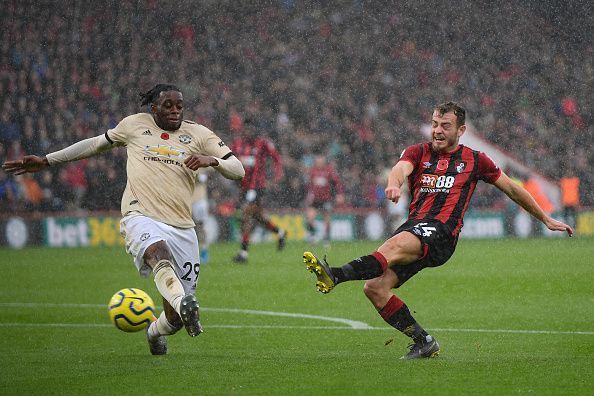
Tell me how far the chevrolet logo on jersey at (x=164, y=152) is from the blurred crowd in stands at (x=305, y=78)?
19209 millimetres

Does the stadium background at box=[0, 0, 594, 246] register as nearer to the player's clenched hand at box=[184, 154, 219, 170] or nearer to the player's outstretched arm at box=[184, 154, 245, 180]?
the player's outstretched arm at box=[184, 154, 245, 180]

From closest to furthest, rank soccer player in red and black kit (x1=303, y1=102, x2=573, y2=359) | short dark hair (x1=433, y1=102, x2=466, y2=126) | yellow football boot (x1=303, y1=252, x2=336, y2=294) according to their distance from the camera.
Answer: yellow football boot (x1=303, y1=252, x2=336, y2=294) → soccer player in red and black kit (x1=303, y1=102, x2=573, y2=359) → short dark hair (x1=433, y1=102, x2=466, y2=126)

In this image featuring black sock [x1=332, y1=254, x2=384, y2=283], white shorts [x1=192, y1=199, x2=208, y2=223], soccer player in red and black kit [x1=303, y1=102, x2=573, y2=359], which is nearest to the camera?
black sock [x1=332, y1=254, x2=384, y2=283]

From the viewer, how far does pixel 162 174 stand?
8.79m

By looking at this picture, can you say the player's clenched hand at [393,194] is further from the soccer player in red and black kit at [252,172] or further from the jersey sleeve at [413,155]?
the soccer player in red and black kit at [252,172]

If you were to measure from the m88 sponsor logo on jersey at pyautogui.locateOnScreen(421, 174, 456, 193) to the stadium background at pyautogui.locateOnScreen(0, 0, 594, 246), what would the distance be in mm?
19450

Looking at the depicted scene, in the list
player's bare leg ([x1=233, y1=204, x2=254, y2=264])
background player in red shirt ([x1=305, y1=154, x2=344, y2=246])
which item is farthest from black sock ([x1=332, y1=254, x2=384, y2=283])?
background player in red shirt ([x1=305, y1=154, x2=344, y2=246])

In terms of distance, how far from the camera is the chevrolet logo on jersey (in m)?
8.82

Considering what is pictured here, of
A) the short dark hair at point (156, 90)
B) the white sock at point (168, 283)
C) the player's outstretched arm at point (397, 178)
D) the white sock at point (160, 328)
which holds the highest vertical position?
the short dark hair at point (156, 90)

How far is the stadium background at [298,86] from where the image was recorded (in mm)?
28141

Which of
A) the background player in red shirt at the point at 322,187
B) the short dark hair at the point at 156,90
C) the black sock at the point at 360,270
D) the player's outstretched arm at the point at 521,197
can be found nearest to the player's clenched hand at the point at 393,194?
the black sock at the point at 360,270

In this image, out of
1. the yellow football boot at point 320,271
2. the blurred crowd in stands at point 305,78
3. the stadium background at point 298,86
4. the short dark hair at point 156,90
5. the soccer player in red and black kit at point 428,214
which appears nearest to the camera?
the yellow football boot at point 320,271

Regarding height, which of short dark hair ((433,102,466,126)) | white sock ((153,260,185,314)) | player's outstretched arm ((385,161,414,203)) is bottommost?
white sock ((153,260,185,314))

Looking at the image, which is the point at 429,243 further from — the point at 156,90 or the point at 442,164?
Result: the point at 156,90
